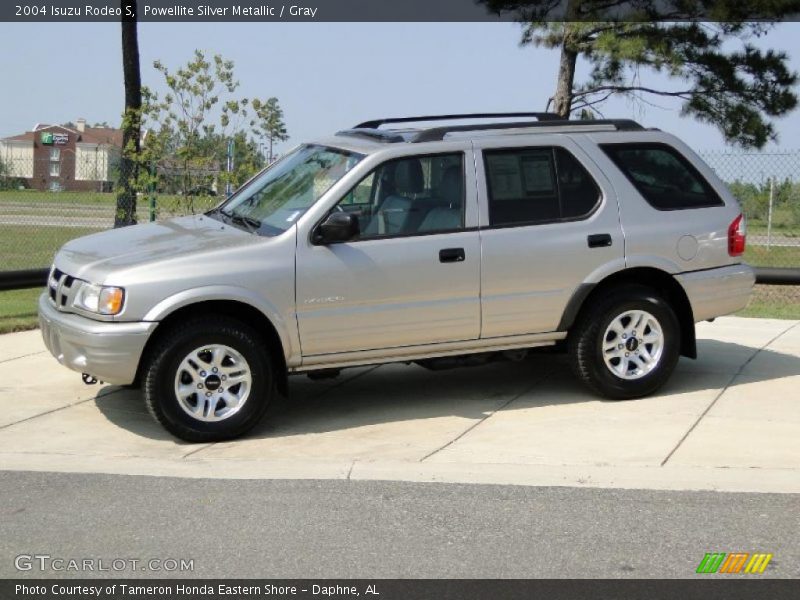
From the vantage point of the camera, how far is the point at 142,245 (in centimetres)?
759

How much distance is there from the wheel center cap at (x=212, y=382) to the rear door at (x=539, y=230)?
1.83 m

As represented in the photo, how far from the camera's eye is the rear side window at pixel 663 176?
27.4ft

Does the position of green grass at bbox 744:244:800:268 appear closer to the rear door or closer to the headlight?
the rear door

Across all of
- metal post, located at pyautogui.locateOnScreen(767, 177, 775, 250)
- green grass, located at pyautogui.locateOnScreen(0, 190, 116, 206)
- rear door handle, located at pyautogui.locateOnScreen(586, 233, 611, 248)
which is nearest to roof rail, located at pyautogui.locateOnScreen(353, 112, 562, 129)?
rear door handle, located at pyautogui.locateOnScreen(586, 233, 611, 248)

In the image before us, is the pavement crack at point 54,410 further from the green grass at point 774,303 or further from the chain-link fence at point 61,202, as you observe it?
the green grass at point 774,303

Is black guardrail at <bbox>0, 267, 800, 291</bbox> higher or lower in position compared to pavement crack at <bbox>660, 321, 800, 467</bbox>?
higher

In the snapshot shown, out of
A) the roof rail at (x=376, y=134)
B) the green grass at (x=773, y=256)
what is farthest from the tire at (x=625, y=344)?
the green grass at (x=773, y=256)

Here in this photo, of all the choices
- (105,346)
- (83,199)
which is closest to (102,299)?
(105,346)

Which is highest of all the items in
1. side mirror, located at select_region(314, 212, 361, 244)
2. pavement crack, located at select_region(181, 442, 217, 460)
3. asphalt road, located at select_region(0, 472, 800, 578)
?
side mirror, located at select_region(314, 212, 361, 244)

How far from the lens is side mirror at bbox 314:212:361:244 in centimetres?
737

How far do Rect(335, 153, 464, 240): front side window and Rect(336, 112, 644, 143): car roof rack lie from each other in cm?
21
